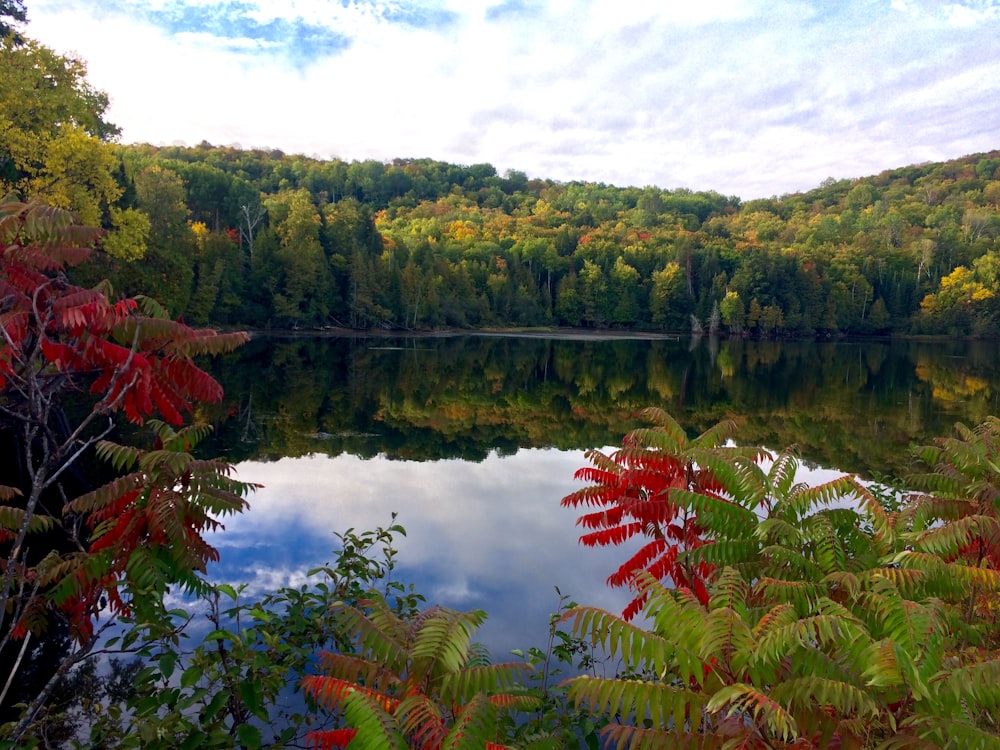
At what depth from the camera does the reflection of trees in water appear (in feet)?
65.6

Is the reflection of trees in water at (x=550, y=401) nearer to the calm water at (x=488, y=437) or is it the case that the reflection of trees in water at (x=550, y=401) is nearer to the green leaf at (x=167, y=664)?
the calm water at (x=488, y=437)

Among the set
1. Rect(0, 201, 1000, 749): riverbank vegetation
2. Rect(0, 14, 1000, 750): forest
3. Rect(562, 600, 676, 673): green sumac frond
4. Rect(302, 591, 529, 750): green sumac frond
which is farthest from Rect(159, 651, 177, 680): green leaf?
Rect(562, 600, 676, 673): green sumac frond

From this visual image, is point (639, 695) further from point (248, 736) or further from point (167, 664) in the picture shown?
point (167, 664)

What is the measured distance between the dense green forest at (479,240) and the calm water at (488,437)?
1014 centimetres

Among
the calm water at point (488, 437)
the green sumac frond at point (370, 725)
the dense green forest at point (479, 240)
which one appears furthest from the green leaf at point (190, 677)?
the dense green forest at point (479, 240)

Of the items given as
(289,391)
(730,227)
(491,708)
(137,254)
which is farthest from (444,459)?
(730,227)

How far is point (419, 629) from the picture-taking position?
366cm

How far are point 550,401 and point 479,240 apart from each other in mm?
84306

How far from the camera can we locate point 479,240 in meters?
110

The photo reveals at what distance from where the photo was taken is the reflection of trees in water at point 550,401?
787 inches

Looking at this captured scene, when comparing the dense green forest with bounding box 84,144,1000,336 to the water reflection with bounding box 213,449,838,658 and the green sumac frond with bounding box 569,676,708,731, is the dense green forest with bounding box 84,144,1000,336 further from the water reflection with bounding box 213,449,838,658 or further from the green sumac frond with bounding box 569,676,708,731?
the green sumac frond with bounding box 569,676,708,731

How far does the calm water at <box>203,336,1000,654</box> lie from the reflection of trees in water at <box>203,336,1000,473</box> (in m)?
0.13

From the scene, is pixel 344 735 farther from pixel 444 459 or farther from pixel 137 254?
pixel 137 254

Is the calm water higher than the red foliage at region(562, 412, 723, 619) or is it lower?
lower
